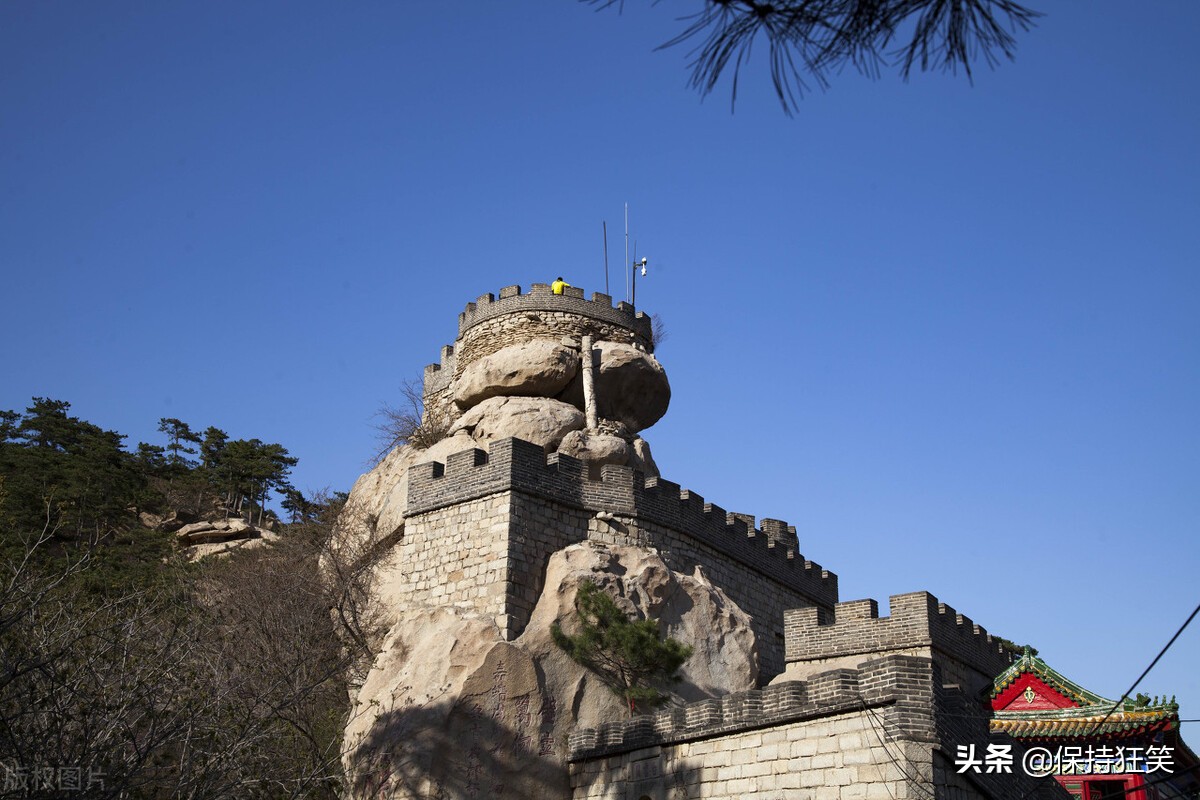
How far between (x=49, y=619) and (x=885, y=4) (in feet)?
39.5

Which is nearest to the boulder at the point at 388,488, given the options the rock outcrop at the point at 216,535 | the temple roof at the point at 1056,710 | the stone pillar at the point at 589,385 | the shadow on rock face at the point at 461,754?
the stone pillar at the point at 589,385

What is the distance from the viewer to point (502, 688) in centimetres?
1563

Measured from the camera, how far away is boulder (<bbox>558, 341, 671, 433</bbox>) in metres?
23.7

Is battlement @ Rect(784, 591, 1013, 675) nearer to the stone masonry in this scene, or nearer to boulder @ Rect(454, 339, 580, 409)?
the stone masonry

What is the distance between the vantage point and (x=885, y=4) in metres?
5.78

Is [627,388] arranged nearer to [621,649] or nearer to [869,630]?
[869,630]

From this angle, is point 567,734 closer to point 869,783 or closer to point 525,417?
point 869,783

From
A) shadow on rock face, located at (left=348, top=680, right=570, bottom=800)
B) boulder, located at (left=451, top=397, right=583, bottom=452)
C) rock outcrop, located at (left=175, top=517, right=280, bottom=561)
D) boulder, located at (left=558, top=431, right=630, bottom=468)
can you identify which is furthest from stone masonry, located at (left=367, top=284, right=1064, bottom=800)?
rock outcrop, located at (left=175, top=517, right=280, bottom=561)

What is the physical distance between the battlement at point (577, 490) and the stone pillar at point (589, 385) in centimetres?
256

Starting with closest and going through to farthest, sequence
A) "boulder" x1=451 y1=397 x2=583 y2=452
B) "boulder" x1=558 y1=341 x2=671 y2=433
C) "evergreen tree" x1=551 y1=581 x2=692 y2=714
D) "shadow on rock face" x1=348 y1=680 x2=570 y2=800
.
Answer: "shadow on rock face" x1=348 y1=680 x2=570 y2=800 < "evergreen tree" x1=551 y1=581 x2=692 y2=714 < "boulder" x1=451 y1=397 x2=583 y2=452 < "boulder" x1=558 y1=341 x2=671 y2=433

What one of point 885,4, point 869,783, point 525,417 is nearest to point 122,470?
point 525,417

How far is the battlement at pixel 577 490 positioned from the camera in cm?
1878

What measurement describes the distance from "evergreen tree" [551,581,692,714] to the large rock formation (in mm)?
164

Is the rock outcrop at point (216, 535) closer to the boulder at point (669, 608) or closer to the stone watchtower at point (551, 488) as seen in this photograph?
the stone watchtower at point (551, 488)
